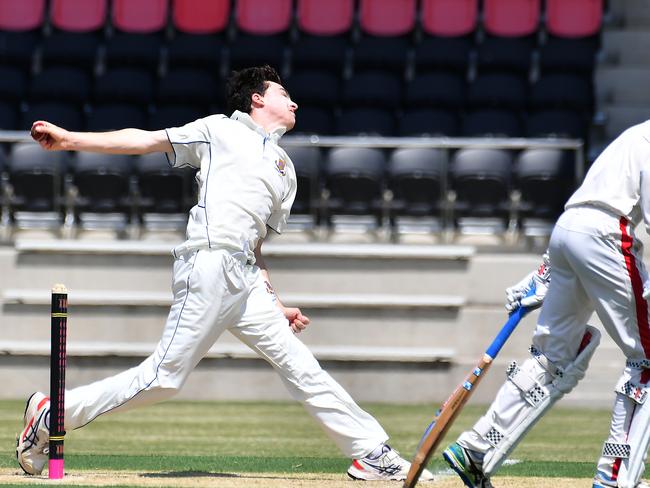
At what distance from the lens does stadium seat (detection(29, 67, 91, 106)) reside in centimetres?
1543

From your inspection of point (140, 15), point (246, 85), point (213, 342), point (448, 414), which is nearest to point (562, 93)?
point (140, 15)

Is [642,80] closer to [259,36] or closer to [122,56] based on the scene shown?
[259,36]

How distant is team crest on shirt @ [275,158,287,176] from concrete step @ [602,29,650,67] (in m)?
11.3

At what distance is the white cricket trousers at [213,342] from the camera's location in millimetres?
6109

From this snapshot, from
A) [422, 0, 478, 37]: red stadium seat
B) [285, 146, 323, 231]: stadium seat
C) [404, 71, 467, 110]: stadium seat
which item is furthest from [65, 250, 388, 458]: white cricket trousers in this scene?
[422, 0, 478, 37]: red stadium seat

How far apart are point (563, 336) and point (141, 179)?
298 inches

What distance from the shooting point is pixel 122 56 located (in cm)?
1633

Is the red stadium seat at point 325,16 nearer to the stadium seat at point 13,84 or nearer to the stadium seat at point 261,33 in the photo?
the stadium seat at point 261,33

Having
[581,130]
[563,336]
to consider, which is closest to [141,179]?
[581,130]

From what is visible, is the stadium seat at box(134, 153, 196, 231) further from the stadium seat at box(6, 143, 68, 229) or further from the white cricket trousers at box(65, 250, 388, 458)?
the white cricket trousers at box(65, 250, 388, 458)

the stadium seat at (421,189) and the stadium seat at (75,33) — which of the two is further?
the stadium seat at (75,33)

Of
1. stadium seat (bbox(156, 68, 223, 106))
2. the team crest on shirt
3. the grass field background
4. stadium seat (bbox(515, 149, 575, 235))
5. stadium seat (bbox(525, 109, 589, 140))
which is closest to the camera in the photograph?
the team crest on shirt

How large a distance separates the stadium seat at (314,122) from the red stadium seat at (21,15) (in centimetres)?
424

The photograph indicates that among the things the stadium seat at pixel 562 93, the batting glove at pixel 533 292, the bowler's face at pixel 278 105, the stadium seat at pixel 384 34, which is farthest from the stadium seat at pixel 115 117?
the batting glove at pixel 533 292
